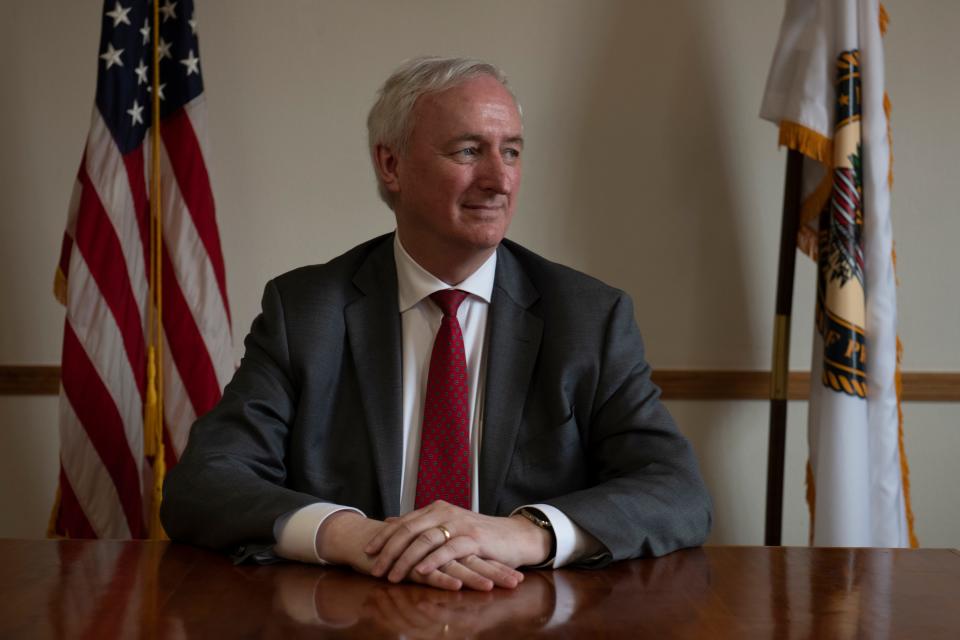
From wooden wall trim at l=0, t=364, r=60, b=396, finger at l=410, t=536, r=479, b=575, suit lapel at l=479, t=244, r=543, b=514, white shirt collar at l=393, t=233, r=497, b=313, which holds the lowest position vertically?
finger at l=410, t=536, r=479, b=575

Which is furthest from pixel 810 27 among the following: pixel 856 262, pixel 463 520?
pixel 463 520

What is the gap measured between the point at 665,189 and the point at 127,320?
1747 millimetres

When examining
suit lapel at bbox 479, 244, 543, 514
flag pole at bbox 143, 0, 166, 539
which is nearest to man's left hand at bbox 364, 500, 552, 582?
suit lapel at bbox 479, 244, 543, 514

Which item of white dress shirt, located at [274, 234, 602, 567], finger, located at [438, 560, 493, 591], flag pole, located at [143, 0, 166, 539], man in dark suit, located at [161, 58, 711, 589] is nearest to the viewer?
finger, located at [438, 560, 493, 591]

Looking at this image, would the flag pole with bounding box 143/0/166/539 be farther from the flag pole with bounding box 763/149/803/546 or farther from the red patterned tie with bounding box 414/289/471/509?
the flag pole with bounding box 763/149/803/546

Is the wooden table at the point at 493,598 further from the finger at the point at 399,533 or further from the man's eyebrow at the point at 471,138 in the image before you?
the man's eyebrow at the point at 471,138

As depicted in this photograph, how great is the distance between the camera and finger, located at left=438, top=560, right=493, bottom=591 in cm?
143

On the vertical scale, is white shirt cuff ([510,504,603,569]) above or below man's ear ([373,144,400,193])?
below

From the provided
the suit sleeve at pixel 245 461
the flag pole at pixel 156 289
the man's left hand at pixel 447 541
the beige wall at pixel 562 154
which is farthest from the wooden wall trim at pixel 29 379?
the man's left hand at pixel 447 541

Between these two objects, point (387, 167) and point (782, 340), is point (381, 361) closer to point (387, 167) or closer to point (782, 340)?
point (387, 167)

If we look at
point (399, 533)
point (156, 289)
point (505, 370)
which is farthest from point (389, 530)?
point (156, 289)

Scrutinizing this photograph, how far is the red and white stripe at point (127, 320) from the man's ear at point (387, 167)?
1.06 m

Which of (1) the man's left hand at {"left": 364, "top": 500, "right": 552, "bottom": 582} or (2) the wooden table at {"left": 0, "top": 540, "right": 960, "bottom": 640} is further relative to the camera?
(1) the man's left hand at {"left": 364, "top": 500, "right": 552, "bottom": 582}

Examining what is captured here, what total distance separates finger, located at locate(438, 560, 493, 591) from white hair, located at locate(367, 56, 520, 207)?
0.99 m
